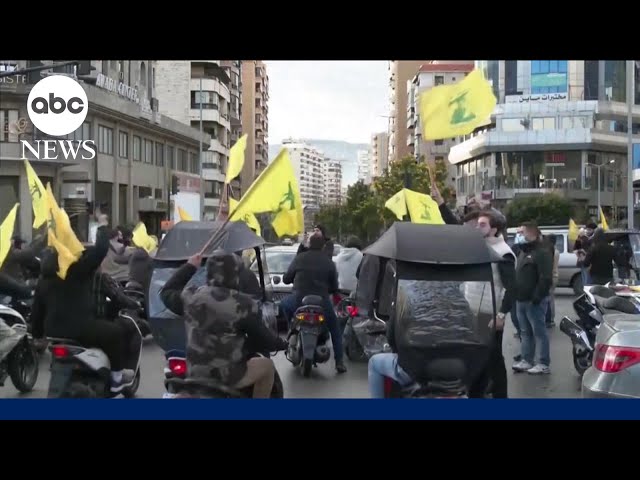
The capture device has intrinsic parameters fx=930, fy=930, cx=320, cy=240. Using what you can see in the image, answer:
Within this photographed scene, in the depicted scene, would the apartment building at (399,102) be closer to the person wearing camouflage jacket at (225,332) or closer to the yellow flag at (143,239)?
the person wearing camouflage jacket at (225,332)

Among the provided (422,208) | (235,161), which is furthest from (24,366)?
(422,208)

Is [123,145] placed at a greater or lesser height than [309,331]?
greater

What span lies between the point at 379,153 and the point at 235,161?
0.97 meters

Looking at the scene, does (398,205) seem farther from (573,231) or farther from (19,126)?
(19,126)

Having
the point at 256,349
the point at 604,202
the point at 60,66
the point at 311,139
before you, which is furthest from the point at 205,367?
the point at 604,202

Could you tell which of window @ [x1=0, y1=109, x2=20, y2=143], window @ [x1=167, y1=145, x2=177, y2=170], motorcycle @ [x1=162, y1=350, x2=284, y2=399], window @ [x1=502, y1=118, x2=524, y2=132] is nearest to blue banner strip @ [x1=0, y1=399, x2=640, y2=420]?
motorcycle @ [x1=162, y1=350, x2=284, y2=399]

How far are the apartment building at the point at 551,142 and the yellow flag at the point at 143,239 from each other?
1895 millimetres

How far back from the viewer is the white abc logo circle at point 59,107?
199 inches

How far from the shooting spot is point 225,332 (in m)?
5.02

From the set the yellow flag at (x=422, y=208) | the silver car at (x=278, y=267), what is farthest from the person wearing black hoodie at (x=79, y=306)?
the yellow flag at (x=422, y=208)

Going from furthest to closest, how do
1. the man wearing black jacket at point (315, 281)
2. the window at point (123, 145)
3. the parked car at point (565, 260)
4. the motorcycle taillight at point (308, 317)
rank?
1. the motorcycle taillight at point (308, 317)
2. the man wearing black jacket at point (315, 281)
3. the parked car at point (565, 260)
4. the window at point (123, 145)

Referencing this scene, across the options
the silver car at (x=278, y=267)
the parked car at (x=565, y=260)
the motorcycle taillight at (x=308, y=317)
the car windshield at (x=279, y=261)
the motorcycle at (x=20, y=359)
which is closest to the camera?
the motorcycle at (x=20, y=359)

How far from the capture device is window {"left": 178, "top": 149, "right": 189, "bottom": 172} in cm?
554

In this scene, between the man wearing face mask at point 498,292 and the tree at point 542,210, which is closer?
the man wearing face mask at point 498,292
